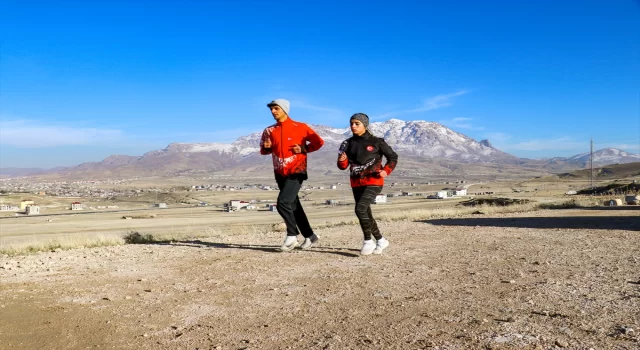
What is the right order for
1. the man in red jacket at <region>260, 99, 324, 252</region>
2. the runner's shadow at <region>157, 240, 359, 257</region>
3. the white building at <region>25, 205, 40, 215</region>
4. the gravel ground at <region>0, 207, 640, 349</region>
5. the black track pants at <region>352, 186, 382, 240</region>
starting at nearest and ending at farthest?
the gravel ground at <region>0, 207, 640, 349</region>, the black track pants at <region>352, 186, 382, 240</region>, the runner's shadow at <region>157, 240, 359, 257</region>, the man in red jacket at <region>260, 99, 324, 252</region>, the white building at <region>25, 205, 40, 215</region>

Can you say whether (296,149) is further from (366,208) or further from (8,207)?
(8,207)

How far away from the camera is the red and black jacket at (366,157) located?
7.26 m

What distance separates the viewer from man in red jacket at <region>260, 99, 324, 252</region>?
25.3 feet

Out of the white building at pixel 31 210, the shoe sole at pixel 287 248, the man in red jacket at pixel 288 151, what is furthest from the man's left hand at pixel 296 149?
the white building at pixel 31 210

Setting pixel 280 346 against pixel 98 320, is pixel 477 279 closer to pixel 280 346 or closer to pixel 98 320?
pixel 280 346

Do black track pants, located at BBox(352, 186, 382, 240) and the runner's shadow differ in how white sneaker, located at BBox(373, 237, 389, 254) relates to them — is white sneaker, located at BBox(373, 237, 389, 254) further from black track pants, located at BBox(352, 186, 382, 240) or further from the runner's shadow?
Answer: the runner's shadow

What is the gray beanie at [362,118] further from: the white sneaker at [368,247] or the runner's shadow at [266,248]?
the runner's shadow at [266,248]

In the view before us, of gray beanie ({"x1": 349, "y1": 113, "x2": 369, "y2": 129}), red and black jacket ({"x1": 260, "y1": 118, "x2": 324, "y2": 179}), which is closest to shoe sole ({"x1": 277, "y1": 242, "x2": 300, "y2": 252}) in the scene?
red and black jacket ({"x1": 260, "y1": 118, "x2": 324, "y2": 179})

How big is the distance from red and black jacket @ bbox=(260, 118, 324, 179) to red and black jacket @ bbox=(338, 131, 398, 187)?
0.59 meters

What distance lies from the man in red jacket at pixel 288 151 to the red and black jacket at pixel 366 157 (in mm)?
589

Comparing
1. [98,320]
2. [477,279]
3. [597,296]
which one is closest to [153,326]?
[98,320]

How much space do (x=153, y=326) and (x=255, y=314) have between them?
0.81m

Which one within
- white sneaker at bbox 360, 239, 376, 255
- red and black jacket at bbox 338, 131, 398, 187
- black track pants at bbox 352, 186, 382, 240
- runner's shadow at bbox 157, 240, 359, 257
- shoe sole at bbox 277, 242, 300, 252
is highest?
red and black jacket at bbox 338, 131, 398, 187

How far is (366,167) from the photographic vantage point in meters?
7.29
